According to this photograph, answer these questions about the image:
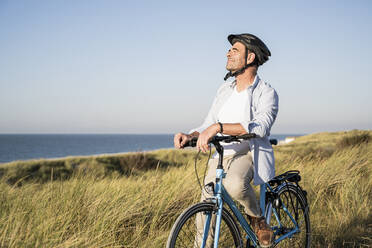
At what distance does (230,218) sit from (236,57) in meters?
1.23

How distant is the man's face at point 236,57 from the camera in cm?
273

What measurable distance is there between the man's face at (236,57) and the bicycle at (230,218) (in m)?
0.58

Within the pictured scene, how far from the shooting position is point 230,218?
7.81ft

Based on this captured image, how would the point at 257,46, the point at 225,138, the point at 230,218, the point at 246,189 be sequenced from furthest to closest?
the point at 257,46, the point at 246,189, the point at 230,218, the point at 225,138

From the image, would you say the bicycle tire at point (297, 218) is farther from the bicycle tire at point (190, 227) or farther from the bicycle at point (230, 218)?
the bicycle tire at point (190, 227)

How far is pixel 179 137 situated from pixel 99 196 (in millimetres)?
1918

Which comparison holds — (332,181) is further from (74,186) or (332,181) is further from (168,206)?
(74,186)

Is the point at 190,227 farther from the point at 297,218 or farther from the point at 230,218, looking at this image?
the point at 297,218

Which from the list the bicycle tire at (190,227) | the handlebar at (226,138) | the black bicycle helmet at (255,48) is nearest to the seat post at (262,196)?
the bicycle tire at (190,227)

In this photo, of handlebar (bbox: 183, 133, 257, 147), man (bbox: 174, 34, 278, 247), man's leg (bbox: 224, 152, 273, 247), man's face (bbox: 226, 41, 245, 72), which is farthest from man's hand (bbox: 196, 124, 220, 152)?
man's face (bbox: 226, 41, 245, 72)

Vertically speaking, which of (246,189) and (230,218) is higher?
(246,189)

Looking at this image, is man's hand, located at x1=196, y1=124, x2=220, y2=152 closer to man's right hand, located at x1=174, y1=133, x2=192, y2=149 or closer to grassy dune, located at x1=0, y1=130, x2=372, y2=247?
man's right hand, located at x1=174, y1=133, x2=192, y2=149

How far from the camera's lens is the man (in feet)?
8.16

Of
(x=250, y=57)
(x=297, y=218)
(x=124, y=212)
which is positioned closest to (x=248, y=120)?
(x=250, y=57)
